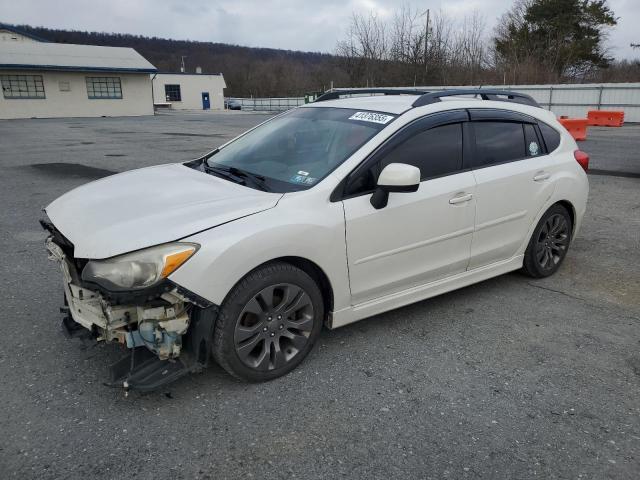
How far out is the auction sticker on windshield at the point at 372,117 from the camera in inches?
143

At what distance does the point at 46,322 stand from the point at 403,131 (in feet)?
9.61

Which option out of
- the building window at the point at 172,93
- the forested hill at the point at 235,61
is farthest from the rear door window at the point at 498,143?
the building window at the point at 172,93

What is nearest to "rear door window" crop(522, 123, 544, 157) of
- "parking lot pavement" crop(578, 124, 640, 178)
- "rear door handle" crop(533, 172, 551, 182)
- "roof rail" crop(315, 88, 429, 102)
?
"rear door handle" crop(533, 172, 551, 182)

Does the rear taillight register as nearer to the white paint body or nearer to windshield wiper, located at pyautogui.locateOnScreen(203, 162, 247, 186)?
the white paint body

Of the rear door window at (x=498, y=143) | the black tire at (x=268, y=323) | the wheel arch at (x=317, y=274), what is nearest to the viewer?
the black tire at (x=268, y=323)

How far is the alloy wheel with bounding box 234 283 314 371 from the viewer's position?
2.93 meters

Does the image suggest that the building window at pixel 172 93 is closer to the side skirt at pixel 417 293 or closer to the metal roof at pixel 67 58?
the metal roof at pixel 67 58

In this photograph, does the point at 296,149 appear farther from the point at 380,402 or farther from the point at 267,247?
the point at 380,402

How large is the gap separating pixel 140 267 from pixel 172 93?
63805mm

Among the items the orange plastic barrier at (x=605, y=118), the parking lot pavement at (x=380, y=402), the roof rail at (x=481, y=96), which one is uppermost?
the roof rail at (x=481, y=96)

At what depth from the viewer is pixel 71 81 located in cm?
3738

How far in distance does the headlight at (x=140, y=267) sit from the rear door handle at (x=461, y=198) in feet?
6.53

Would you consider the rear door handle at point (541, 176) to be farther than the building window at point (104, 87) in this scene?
No

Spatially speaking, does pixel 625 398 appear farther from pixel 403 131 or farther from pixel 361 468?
pixel 403 131
